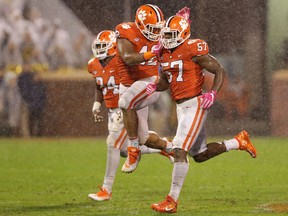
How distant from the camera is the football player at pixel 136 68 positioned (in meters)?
8.55

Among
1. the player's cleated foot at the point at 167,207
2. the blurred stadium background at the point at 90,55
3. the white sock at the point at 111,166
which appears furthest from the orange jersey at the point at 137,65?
the blurred stadium background at the point at 90,55

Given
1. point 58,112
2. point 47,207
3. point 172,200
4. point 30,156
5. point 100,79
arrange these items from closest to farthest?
point 172,200 < point 47,207 < point 100,79 < point 30,156 < point 58,112

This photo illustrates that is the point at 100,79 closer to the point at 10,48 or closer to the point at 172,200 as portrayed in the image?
the point at 172,200

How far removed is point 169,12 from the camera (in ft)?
52.2

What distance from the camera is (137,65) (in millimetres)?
8867

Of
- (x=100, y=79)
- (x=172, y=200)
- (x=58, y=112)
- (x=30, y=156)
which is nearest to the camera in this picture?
(x=172, y=200)

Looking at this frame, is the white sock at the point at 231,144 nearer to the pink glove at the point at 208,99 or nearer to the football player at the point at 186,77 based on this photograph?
the football player at the point at 186,77

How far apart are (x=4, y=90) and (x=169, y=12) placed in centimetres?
288

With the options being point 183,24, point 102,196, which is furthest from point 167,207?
point 183,24

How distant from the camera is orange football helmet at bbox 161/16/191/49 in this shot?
7.90 meters

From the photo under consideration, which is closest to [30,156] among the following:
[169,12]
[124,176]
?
[124,176]

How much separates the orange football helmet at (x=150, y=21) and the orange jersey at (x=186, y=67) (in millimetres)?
621

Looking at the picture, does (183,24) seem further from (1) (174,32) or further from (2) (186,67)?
(2) (186,67)

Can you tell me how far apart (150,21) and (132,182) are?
238 cm
